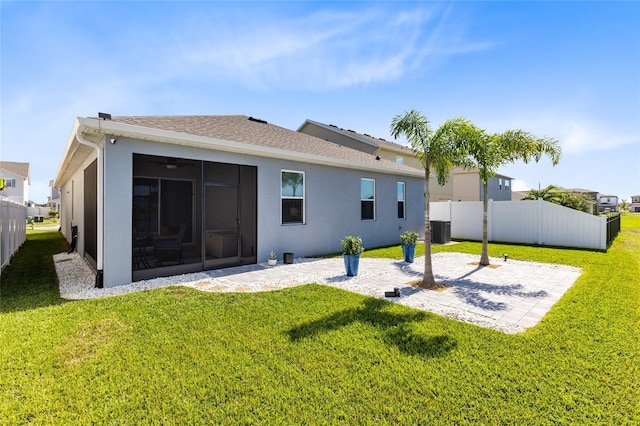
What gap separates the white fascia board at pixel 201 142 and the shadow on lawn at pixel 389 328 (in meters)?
5.00

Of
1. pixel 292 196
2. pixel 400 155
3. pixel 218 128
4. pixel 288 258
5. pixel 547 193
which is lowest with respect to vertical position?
pixel 288 258

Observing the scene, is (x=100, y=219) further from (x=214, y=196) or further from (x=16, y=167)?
(x=16, y=167)

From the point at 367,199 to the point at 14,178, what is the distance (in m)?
46.5

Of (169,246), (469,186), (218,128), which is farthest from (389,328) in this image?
(469,186)

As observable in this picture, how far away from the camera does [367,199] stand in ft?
39.0

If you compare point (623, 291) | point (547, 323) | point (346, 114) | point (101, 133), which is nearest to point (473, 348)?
point (547, 323)

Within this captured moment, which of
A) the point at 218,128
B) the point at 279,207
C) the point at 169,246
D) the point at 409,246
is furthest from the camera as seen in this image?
the point at 279,207

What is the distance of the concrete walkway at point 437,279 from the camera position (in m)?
4.83

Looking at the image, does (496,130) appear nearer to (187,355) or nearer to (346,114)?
(346,114)

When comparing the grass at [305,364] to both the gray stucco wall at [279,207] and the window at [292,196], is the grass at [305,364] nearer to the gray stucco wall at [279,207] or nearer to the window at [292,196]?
the gray stucco wall at [279,207]

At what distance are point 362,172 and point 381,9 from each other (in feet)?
17.6

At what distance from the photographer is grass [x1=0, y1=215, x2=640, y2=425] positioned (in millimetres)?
2389

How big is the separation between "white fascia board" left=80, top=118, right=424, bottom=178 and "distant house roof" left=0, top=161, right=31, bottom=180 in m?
46.2

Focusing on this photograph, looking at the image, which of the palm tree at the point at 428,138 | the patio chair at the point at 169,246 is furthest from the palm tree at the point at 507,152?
the patio chair at the point at 169,246
